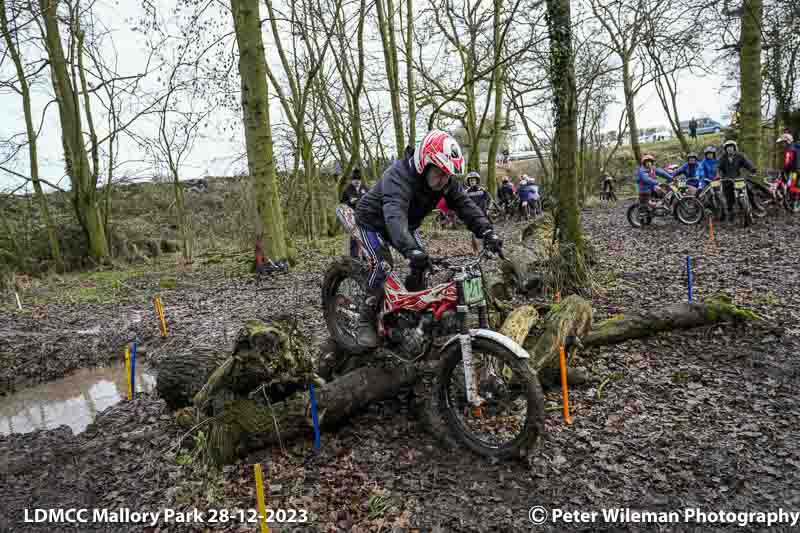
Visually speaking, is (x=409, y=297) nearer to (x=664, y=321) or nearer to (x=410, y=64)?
(x=664, y=321)

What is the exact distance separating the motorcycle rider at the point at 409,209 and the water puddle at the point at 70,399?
334 cm

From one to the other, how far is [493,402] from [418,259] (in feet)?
3.81

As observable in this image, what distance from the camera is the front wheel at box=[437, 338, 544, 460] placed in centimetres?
323

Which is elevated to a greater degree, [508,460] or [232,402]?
[232,402]

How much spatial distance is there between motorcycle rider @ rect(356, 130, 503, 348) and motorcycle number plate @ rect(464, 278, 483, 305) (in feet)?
1.06

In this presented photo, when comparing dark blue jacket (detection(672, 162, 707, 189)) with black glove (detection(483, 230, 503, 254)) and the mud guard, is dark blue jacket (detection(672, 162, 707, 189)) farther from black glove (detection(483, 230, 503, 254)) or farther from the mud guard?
the mud guard

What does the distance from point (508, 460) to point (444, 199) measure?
80.4 inches

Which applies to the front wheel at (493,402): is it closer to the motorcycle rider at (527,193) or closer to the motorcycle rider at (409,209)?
the motorcycle rider at (409,209)

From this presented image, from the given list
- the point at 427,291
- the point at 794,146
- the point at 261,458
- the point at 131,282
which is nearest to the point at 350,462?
the point at 261,458

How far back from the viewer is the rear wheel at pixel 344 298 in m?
4.63

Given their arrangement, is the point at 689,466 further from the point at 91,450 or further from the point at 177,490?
the point at 91,450

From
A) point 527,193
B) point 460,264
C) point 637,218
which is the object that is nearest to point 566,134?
point 460,264

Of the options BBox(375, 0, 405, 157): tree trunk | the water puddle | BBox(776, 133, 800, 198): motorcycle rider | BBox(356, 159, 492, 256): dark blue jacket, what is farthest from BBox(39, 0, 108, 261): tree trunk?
BBox(776, 133, 800, 198): motorcycle rider

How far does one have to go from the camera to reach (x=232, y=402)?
12.3 ft
